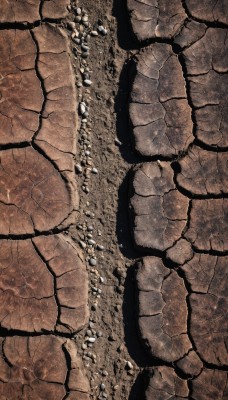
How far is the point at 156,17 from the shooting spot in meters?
2.87

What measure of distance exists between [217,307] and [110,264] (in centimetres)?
63

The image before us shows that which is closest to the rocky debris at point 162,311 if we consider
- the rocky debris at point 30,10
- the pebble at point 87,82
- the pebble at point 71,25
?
the pebble at point 87,82

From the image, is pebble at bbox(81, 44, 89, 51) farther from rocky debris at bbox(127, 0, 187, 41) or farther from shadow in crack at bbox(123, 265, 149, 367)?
shadow in crack at bbox(123, 265, 149, 367)

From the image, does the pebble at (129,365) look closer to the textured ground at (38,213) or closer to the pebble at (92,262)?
the textured ground at (38,213)

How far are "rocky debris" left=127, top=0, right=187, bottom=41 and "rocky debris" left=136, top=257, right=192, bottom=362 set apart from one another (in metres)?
1.33

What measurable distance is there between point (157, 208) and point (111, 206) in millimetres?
264

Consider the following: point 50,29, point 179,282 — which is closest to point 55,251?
point 179,282

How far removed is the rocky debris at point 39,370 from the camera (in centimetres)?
244

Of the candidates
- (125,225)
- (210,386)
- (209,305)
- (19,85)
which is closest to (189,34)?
(19,85)

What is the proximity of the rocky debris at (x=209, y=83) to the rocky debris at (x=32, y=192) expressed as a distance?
0.87 meters

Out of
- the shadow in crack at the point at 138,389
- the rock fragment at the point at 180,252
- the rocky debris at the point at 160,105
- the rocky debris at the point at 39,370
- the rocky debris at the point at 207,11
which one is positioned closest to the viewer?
the rocky debris at the point at 39,370

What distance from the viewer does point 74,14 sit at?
2857mm

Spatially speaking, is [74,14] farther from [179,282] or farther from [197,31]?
[179,282]

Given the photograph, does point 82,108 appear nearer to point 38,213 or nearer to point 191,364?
point 38,213
